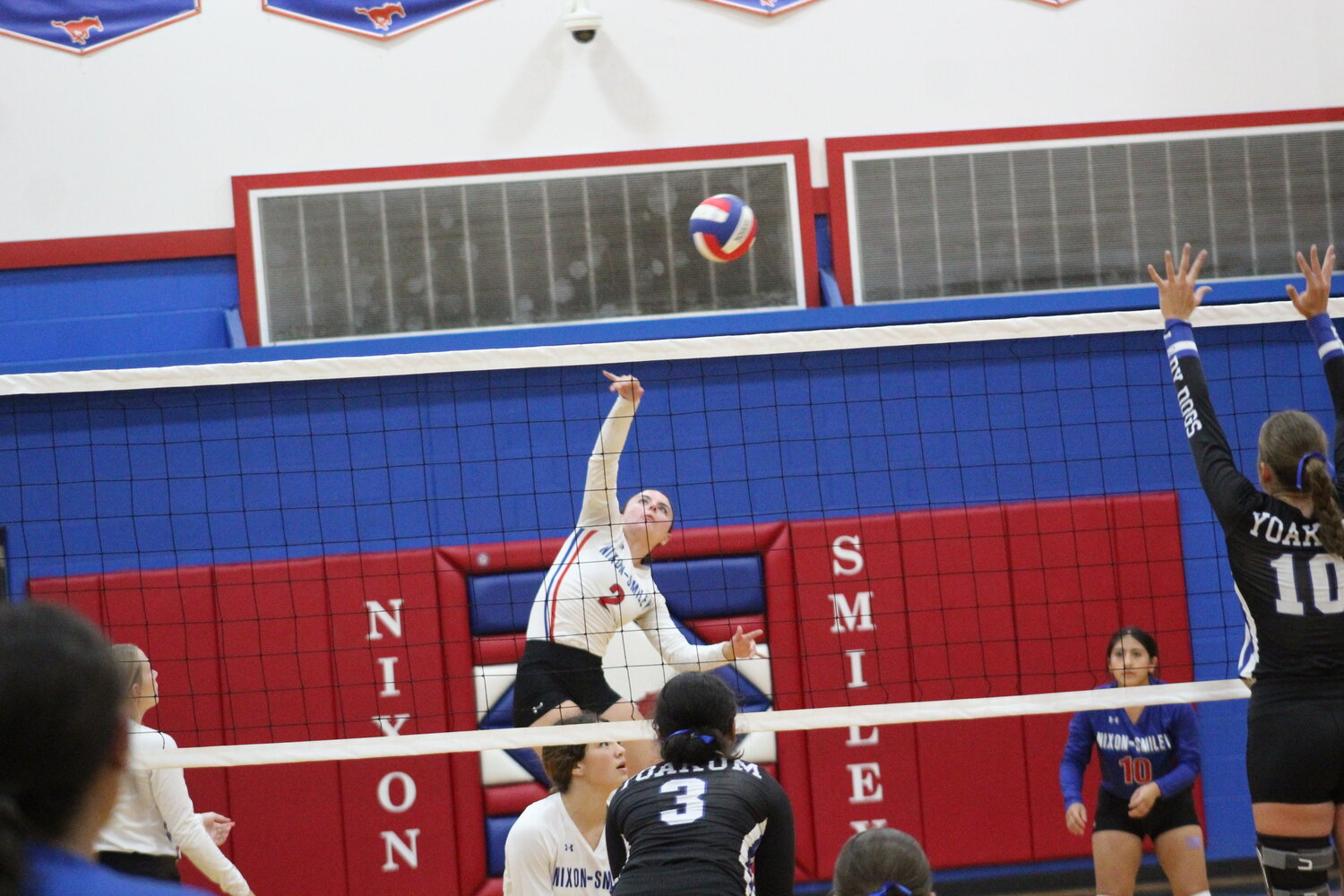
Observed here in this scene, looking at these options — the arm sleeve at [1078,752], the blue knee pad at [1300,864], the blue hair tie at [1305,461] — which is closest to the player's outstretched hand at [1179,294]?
the blue hair tie at [1305,461]

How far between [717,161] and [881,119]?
3.22 ft

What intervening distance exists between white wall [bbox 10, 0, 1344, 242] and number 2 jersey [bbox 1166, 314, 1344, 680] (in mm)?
3977

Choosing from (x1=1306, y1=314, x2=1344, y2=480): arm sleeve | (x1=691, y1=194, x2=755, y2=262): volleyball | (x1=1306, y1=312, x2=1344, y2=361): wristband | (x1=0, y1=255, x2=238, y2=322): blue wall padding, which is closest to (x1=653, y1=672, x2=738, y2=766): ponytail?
(x1=1306, y1=314, x2=1344, y2=480): arm sleeve

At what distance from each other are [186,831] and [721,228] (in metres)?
3.34

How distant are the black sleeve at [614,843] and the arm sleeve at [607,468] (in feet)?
5.98

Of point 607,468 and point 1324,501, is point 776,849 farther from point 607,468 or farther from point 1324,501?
point 607,468

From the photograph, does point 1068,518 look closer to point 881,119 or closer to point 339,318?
point 881,119

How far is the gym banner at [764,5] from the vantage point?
279 inches

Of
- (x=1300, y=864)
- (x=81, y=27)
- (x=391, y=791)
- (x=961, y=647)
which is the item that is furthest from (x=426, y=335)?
(x=1300, y=864)

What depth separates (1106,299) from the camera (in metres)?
6.72

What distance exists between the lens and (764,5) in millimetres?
7098

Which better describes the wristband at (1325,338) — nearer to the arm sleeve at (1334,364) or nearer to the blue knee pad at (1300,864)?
the arm sleeve at (1334,364)

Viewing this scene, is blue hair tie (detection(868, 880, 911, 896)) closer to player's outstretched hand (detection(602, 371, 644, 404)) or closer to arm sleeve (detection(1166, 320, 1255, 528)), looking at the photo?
arm sleeve (detection(1166, 320, 1255, 528))

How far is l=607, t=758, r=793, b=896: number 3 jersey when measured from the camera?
3.06 meters
